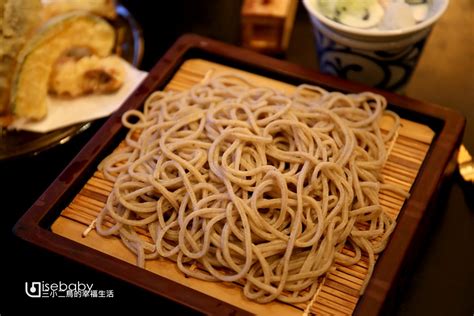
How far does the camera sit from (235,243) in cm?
126

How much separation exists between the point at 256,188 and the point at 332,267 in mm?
248

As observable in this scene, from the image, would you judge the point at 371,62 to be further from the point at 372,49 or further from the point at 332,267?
the point at 332,267

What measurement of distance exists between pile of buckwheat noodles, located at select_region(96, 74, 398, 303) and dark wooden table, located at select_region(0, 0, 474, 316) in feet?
0.48

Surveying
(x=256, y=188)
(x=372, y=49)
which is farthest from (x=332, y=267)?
(x=372, y=49)

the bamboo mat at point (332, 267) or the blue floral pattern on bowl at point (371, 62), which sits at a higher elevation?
the blue floral pattern on bowl at point (371, 62)

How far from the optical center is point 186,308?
3.81 ft

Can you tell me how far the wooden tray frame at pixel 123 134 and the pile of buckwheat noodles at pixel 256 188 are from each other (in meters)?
0.04

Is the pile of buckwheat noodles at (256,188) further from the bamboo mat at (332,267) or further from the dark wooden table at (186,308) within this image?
the dark wooden table at (186,308)

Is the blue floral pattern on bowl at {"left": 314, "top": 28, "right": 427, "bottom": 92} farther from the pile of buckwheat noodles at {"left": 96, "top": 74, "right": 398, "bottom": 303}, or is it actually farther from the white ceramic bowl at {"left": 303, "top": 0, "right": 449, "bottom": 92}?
the pile of buckwheat noodles at {"left": 96, "top": 74, "right": 398, "bottom": 303}

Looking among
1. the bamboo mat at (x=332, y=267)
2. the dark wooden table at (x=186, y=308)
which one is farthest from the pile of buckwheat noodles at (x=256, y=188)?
the dark wooden table at (x=186, y=308)

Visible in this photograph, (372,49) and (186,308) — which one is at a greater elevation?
(372,49)

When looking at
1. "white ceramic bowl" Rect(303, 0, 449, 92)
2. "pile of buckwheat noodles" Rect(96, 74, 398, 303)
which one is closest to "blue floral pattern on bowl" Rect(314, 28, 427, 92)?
"white ceramic bowl" Rect(303, 0, 449, 92)

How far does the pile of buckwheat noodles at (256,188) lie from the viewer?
125 centimetres

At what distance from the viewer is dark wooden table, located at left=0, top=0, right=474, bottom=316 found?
1349mm
